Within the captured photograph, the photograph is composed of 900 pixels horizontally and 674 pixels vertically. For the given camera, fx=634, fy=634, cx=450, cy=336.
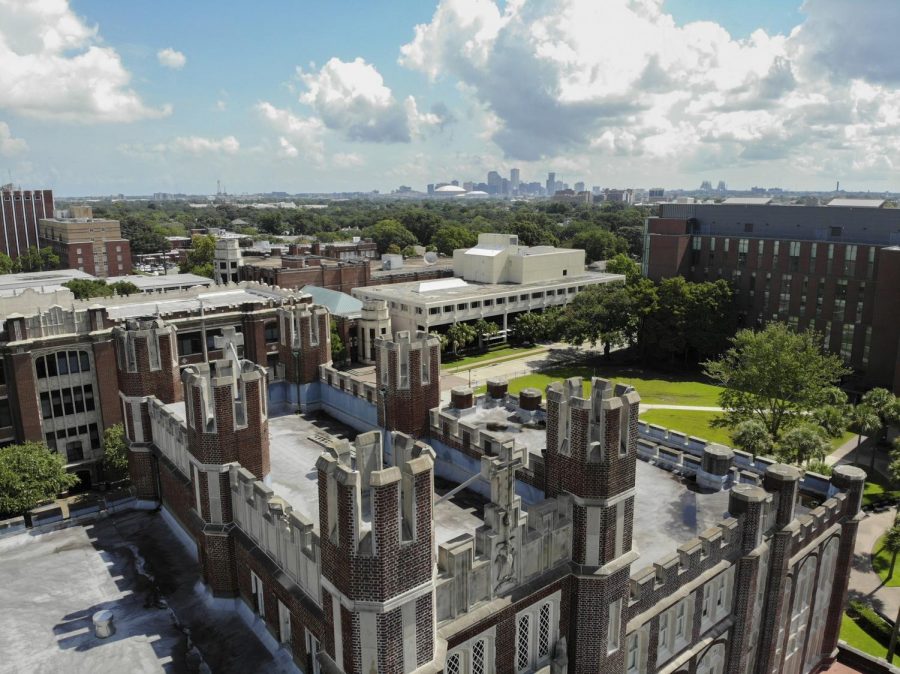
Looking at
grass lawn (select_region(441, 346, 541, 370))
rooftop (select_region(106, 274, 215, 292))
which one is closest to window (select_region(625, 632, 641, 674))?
grass lawn (select_region(441, 346, 541, 370))

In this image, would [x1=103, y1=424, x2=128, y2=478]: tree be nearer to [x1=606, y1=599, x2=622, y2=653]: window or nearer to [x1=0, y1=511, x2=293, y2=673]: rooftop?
[x1=0, y1=511, x2=293, y2=673]: rooftop

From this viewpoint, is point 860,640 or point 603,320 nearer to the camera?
point 860,640

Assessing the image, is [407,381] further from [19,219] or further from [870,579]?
[19,219]

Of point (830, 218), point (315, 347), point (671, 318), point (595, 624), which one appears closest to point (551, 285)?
point (671, 318)

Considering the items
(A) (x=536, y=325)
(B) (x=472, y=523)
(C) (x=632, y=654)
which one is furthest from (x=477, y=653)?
(A) (x=536, y=325)

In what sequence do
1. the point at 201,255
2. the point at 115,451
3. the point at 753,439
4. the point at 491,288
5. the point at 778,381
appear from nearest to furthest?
the point at 753,439
the point at 115,451
the point at 778,381
the point at 491,288
the point at 201,255

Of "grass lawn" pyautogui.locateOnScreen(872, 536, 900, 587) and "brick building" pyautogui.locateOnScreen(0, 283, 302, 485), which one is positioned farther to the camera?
"brick building" pyautogui.locateOnScreen(0, 283, 302, 485)

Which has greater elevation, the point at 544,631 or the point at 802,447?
the point at 544,631

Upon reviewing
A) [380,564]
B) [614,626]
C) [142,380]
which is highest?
[142,380]
